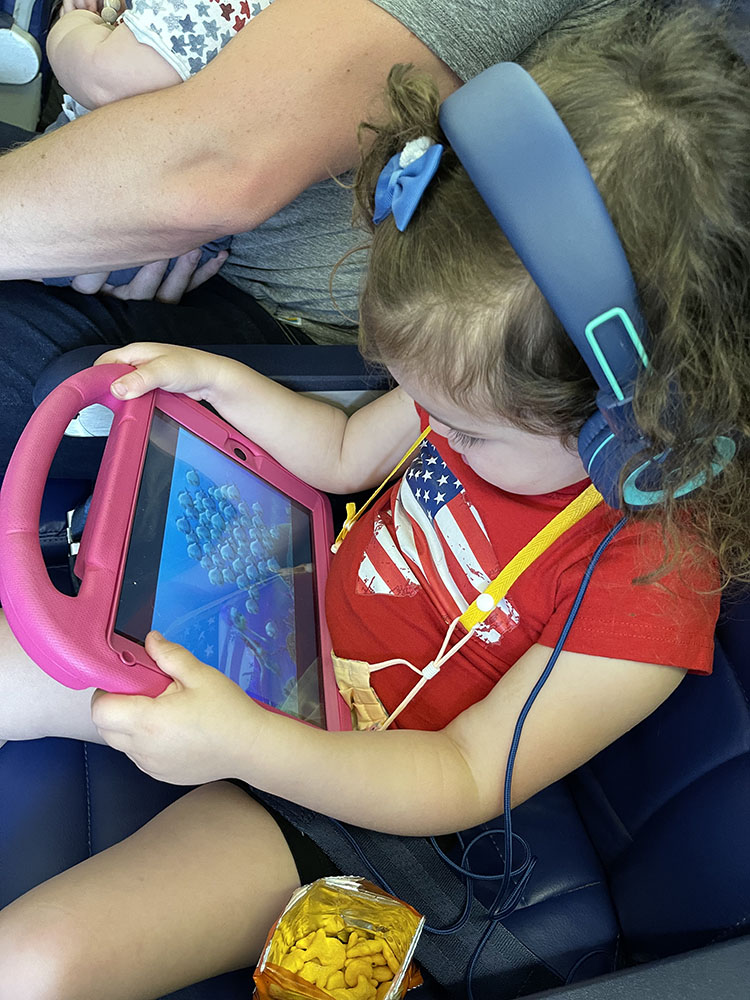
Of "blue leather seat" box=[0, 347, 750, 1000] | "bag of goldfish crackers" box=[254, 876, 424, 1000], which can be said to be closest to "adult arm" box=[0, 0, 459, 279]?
"blue leather seat" box=[0, 347, 750, 1000]

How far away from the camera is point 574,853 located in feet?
3.07

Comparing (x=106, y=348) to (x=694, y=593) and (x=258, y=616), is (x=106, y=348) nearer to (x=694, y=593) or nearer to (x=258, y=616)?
(x=258, y=616)

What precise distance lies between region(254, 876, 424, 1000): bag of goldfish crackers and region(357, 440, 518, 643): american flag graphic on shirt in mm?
276

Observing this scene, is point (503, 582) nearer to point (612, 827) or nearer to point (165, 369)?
point (612, 827)

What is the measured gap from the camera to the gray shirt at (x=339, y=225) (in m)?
0.87

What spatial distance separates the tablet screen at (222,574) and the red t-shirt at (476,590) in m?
0.06

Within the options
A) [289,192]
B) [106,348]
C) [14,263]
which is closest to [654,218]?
[289,192]

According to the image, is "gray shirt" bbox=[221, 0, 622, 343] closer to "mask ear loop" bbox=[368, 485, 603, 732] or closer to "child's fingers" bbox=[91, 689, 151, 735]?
"mask ear loop" bbox=[368, 485, 603, 732]

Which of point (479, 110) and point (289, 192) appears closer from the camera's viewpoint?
point (479, 110)

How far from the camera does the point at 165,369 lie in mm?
937

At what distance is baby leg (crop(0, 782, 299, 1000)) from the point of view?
737 mm

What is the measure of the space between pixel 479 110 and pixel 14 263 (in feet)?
2.14

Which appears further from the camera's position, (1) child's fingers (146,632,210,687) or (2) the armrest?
(2) the armrest

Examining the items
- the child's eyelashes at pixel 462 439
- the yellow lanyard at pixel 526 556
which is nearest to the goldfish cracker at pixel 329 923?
the yellow lanyard at pixel 526 556
